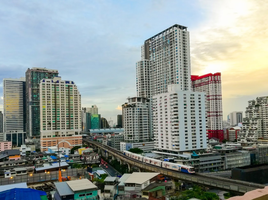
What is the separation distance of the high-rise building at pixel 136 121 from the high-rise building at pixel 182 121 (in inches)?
651

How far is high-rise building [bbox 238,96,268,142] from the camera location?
6168cm

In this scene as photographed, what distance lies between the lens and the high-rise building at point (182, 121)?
4416 cm

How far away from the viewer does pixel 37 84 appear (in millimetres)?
90812

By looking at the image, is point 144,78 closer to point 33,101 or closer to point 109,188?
point 33,101

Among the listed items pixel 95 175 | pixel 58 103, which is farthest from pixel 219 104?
pixel 95 175

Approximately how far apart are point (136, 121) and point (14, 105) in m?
65.1

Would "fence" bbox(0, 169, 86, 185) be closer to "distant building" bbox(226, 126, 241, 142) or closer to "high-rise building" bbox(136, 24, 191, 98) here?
"high-rise building" bbox(136, 24, 191, 98)

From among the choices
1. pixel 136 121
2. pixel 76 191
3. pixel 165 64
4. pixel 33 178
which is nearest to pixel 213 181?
pixel 76 191

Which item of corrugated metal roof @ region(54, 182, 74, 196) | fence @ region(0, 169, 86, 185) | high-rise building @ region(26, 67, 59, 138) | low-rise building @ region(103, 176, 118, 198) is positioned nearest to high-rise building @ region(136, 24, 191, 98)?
fence @ region(0, 169, 86, 185)

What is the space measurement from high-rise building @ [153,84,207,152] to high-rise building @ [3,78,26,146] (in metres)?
74.9

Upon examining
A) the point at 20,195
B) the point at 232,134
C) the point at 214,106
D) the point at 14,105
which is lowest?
the point at 232,134

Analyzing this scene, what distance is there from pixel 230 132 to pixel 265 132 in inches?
892

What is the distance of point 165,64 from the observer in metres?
66.7

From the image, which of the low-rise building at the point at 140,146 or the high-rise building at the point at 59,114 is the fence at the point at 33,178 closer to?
the low-rise building at the point at 140,146
